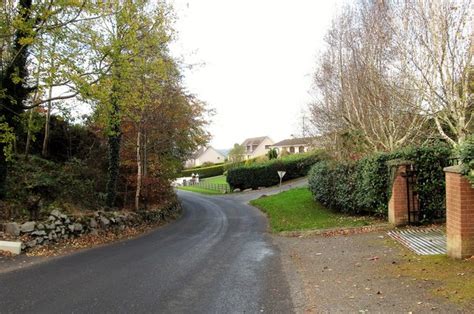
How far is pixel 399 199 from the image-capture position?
1201cm

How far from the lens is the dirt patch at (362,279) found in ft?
17.4

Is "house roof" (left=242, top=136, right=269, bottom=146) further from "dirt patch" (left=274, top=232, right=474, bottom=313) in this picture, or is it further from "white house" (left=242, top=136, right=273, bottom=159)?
"dirt patch" (left=274, top=232, right=474, bottom=313)

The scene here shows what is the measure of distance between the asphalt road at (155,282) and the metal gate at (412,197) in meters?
4.08

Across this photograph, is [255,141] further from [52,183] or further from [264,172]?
[52,183]

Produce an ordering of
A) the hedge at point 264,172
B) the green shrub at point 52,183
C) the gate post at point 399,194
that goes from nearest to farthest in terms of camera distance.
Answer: the gate post at point 399,194, the green shrub at point 52,183, the hedge at point 264,172

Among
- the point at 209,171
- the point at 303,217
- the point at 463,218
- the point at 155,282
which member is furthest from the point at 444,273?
the point at 209,171

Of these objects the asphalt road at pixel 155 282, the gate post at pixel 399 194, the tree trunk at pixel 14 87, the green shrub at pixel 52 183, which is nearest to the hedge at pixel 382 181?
the gate post at pixel 399 194

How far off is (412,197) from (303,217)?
707 cm

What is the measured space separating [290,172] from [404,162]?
33.5 m

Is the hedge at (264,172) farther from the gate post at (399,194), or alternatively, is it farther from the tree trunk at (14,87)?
the tree trunk at (14,87)

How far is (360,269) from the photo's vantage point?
24.8 ft

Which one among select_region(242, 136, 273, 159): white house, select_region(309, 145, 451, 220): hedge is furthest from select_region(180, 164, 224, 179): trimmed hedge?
select_region(309, 145, 451, 220): hedge

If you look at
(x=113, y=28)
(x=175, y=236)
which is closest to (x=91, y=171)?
(x=175, y=236)

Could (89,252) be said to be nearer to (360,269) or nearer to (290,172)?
(360,269)
